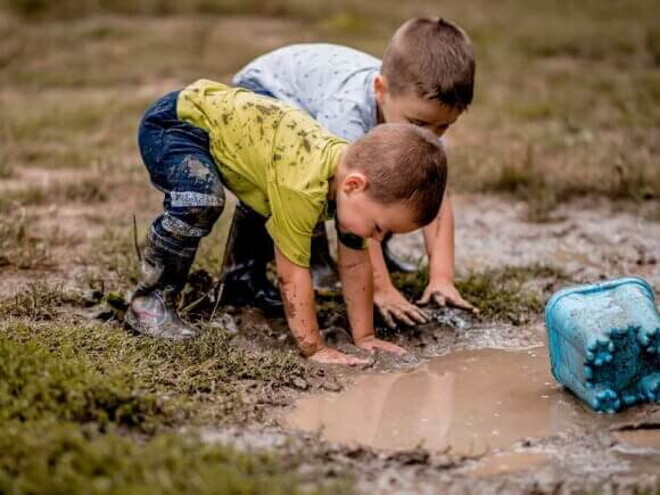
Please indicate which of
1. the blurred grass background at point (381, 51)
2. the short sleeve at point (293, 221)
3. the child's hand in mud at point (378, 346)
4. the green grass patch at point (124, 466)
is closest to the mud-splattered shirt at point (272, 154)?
the short sleeve at point (293, 221)

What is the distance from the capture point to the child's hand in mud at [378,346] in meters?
4.29

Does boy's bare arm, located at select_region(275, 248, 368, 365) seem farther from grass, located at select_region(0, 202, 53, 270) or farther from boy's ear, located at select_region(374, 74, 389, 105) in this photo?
grass, located at select_region(0, 202, 53, 270)

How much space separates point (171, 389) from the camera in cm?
369

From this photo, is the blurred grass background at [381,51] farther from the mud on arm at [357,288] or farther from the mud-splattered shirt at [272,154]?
the mud-splattered shirt at [272,154]

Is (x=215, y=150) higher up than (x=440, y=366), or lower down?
higher up

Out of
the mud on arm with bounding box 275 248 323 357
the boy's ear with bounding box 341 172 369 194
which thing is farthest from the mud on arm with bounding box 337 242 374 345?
the boy's ear with bounding box 341 172 369 194

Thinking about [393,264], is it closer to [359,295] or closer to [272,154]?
[359,295]

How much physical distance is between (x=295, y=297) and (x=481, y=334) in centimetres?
88

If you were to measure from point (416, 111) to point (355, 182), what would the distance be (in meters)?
0.74

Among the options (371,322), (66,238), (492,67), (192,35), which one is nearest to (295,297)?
(371,322)

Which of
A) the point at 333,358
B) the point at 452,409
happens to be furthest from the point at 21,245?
the point at 452,409

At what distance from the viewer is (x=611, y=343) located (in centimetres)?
362

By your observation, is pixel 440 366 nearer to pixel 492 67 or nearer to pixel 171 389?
pixel 171 389

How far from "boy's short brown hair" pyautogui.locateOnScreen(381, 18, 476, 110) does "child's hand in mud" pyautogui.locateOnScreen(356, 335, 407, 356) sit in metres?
0.96
